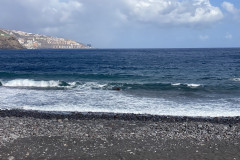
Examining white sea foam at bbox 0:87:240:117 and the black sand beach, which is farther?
white sea foam at bbox 0:87:240:117

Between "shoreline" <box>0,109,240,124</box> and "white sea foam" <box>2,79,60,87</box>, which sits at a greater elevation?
"shoreline" <box>0,109,240,124</box>

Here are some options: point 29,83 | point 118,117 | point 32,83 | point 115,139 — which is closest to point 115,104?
point 118,117

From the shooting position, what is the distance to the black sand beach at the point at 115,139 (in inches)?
423

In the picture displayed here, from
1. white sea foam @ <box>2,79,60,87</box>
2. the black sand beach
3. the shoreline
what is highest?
the black sand beach

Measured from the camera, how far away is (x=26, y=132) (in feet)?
43.3

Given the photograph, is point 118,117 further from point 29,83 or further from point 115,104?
point 29,83

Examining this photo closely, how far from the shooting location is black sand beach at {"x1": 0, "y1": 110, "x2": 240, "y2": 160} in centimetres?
1074

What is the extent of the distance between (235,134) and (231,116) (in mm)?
5088

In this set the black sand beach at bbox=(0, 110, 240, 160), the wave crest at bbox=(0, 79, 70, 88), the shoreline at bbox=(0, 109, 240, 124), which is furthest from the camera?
the wave crest at bbox=(0, 79, 70, 88)

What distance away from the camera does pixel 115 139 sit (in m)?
12.4

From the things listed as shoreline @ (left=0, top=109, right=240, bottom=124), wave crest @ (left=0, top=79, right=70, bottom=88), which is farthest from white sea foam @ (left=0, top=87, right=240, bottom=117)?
wave crest @ (left=0, top=79, right=70, bottom=88)

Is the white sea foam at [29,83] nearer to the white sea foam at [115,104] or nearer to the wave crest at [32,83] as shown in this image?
the wave crest at [32,83]

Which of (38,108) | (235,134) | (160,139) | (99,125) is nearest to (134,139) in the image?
(160,139)

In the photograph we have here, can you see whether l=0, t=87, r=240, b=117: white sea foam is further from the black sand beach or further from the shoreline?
the black sand beach
